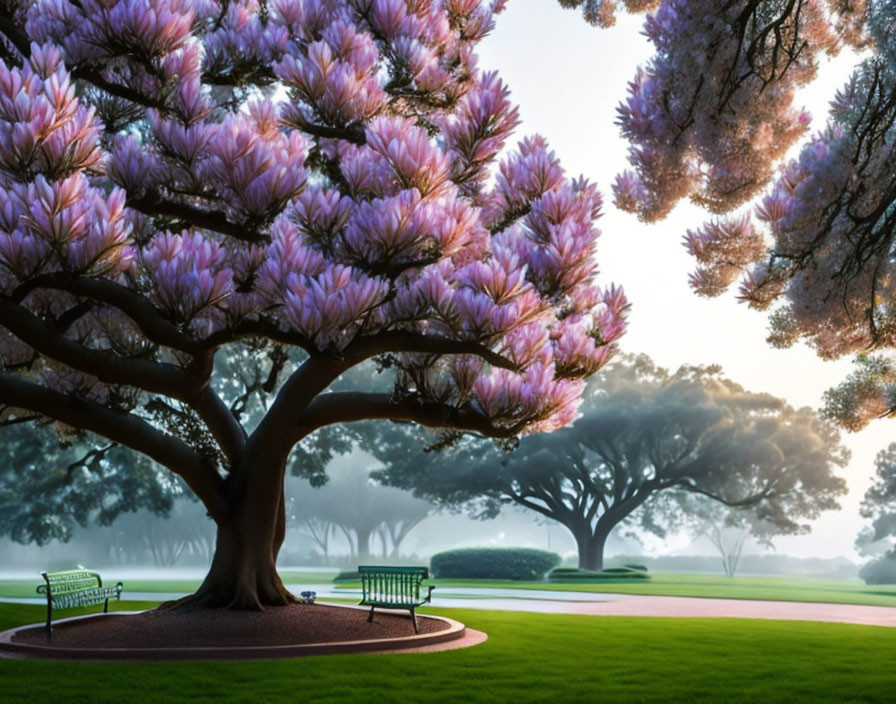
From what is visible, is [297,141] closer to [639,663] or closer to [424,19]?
[424,19]

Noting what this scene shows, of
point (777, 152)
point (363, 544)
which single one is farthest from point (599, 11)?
point (363, 544)

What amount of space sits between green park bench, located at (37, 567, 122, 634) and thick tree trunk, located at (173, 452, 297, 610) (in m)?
1.21

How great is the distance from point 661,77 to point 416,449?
31.6 metres

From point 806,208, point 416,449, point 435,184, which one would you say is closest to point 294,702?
point 435,184

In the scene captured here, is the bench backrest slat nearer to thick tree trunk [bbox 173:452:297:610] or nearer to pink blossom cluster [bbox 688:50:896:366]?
thick tree trunk [bbox 173:452:297:610]

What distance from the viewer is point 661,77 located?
10.3 meters

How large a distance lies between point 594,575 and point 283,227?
29668 mm

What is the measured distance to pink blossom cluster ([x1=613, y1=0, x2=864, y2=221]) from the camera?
9.48 meters

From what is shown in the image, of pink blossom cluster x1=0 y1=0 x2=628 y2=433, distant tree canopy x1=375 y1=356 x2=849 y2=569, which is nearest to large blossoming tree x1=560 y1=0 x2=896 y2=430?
pink blossom cluster x1=0 y1=0 x2=628 y2=433

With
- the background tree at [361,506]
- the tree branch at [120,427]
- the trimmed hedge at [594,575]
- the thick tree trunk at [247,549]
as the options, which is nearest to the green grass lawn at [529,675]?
the thick tree trunk at [247,549]

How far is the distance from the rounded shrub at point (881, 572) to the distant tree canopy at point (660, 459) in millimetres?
15854

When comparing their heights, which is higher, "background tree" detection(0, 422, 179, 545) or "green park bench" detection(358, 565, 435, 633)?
"background tree" detection(0, 422, 179, 545)

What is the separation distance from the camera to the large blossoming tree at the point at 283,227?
9.08 m

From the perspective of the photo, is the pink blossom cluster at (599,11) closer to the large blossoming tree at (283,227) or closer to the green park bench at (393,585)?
the large blossoming tree at (283,227)
